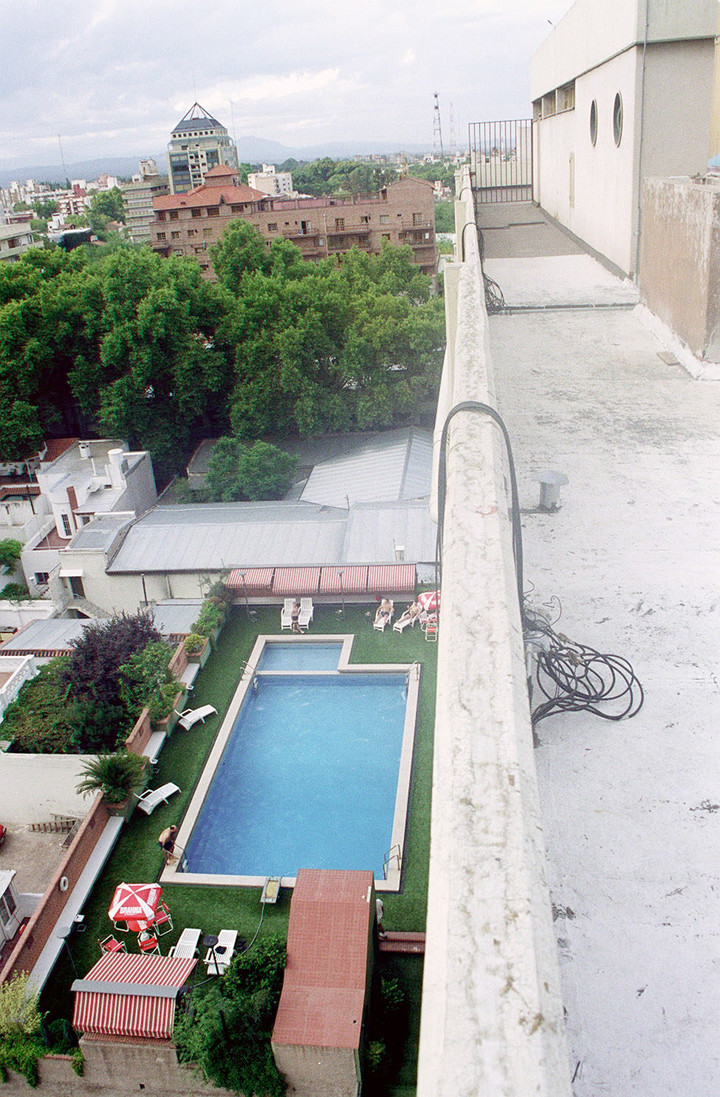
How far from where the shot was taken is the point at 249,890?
10.8 metres

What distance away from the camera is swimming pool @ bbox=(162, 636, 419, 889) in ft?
37.9

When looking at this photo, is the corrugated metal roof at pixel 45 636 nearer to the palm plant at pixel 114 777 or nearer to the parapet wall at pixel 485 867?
the palm plant at pixel 114 777

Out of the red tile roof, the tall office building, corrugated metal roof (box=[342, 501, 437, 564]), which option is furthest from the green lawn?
the tall office building

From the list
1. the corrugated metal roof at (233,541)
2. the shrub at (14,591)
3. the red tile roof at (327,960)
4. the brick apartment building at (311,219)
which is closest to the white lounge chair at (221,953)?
the red tile roof at (327,960)

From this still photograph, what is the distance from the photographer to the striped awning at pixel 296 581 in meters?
16.8

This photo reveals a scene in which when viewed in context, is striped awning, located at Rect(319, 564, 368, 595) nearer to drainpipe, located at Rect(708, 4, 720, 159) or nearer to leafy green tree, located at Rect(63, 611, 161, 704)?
leafy green tree, located at Rect(63, 611, 161, 704)

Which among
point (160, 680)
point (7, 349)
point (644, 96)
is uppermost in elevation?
point (644, 96)

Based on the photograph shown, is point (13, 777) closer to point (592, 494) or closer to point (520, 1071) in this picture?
point (592, 494)

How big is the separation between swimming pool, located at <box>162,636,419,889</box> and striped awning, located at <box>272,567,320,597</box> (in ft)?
3.78

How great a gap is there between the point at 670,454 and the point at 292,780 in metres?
9.59

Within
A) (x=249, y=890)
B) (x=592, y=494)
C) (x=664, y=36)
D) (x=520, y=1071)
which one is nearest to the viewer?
(x=520, y=1071)

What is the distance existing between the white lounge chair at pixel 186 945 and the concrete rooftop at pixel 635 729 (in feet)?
24.8

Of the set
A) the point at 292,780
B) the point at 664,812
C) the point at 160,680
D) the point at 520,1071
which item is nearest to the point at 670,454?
the point at 664,812

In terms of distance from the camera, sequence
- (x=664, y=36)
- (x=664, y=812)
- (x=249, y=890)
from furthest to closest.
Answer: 1. (x=249, y=890)
2. (x=664, y=36)
3. (x=664, y=812)
